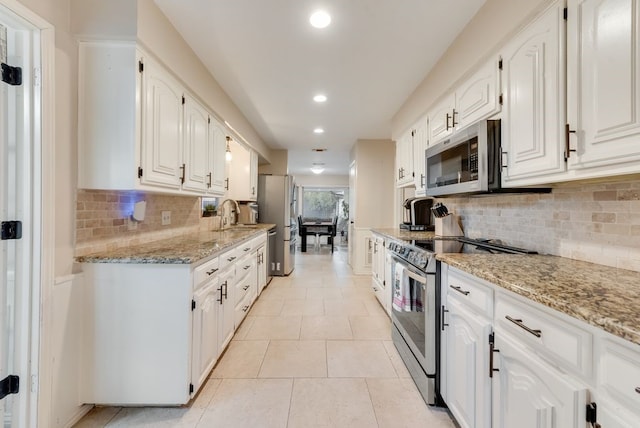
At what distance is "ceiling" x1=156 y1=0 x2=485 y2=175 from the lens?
1867mm

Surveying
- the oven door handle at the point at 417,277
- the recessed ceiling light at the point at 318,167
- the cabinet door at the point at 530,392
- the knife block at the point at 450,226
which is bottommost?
the cabinet door at the point at 530,392

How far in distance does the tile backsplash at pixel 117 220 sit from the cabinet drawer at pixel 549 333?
2.21m

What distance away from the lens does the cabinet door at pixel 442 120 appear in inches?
91.7

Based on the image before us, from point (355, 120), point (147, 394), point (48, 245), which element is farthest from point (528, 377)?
point (355, 120)

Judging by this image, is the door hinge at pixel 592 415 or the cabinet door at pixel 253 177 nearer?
the door hinge at pixel 592 415

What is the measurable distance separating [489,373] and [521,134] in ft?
3.85

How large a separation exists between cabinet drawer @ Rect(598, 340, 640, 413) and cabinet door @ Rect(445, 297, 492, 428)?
51cm


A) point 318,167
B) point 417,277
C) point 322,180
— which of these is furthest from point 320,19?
point 322,180

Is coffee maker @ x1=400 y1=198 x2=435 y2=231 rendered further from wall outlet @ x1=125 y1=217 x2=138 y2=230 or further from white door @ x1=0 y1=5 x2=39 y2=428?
white door @ x1=0 y1=5 x2=39 y2=428

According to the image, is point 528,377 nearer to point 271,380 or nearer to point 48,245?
point 271,380

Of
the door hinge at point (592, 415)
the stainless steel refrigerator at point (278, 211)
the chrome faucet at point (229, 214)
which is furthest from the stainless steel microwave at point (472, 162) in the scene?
the stainless steel refrigerator at point (278, 211)

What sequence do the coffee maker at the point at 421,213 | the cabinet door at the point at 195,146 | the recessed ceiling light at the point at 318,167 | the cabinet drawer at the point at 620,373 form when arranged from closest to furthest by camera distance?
the cabinet drawer at the point at 620,373
the cabinet door at the point at 195,146
the coffee maker at the point at 421,213
the recessed ceiling light at the point at 318,167

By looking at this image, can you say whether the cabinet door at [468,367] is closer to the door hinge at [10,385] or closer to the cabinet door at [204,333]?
the cabinet door at [204,333]

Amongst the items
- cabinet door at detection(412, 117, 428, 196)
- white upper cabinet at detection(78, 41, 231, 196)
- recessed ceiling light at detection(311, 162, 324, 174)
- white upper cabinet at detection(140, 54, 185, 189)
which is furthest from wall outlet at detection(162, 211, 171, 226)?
recessed ceiling light at detection(311, 162, 324, 174)
